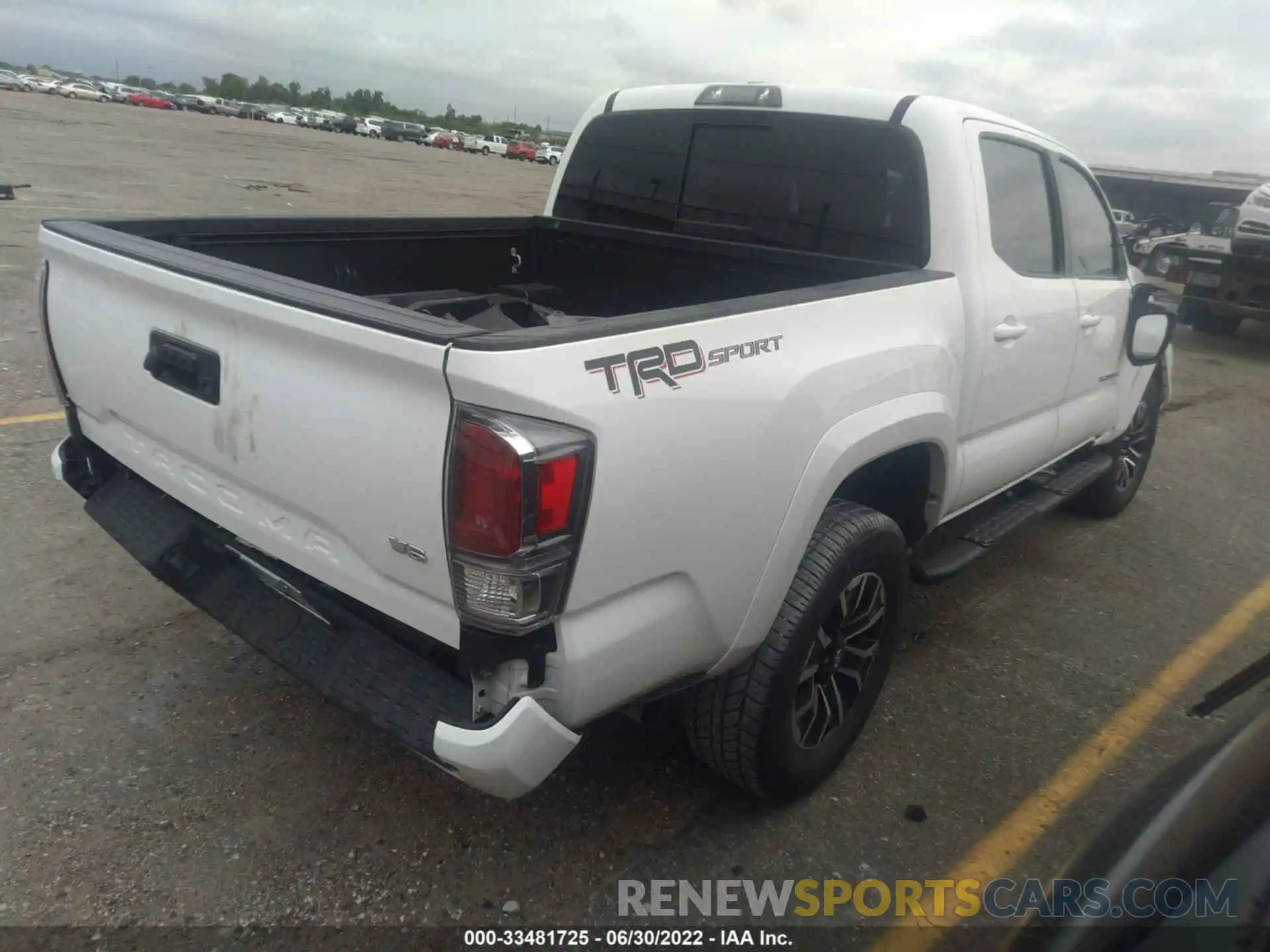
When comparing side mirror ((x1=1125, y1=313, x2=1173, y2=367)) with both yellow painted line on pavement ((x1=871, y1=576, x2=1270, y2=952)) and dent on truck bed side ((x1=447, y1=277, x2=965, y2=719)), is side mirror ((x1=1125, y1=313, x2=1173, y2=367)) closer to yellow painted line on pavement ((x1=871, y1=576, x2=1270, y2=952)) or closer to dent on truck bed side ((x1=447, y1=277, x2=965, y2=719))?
yellow painted line on pavement ((x1=871, y1=576, x2=1270, y2=952))

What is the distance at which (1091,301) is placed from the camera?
13.5 ft

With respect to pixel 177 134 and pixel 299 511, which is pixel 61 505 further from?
pixel 177 134

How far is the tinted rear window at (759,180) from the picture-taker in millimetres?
3389

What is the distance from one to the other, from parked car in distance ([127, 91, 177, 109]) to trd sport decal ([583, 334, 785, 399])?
80.4 metres

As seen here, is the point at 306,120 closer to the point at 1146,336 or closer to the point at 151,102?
the point at 151,102

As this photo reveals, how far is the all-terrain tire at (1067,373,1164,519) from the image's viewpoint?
535cm

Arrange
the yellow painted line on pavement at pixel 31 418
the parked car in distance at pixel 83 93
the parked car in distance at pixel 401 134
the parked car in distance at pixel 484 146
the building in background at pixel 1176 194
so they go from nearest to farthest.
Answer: the yellow painted line on pavement at pixel 31 418, the building in background at pixel 1176 194, the parked car in distance at pixel 484 146, the parked car in distance at pixel 401 134, the parked car in distance at pixel 83 93

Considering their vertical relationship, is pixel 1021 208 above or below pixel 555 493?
above

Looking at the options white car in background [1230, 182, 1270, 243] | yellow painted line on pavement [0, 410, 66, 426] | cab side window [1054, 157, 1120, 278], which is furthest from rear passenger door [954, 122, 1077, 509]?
white car in background [1230, 182, 1270, 243]

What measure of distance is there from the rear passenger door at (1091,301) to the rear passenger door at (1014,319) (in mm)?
103

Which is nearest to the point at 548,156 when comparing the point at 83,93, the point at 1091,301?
the point at 83,93

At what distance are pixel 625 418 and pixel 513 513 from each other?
30 centimetres

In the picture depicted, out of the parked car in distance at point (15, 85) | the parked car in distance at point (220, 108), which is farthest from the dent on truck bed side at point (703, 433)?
the parked car in distance at point (15, 85)

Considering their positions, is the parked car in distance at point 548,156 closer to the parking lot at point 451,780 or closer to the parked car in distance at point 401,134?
the parked car in distance at point 401,134
